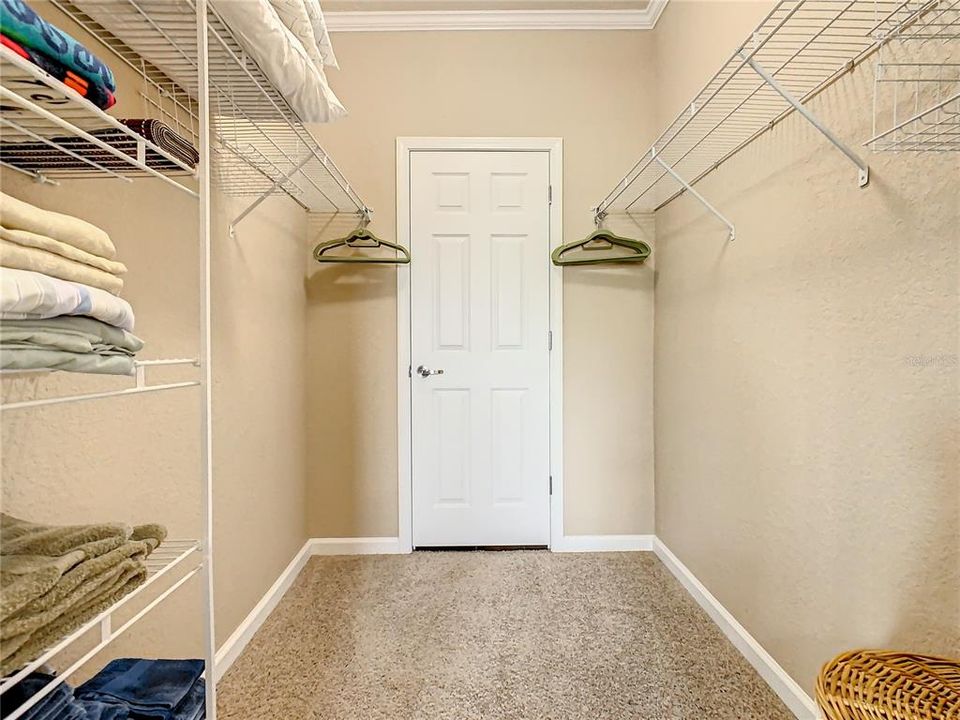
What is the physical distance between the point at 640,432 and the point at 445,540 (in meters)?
1.18

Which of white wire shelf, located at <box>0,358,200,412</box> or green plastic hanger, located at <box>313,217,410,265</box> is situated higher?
green plastic hanger, located at <box>313,217,410,265</box>

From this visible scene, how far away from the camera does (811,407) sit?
1410mm

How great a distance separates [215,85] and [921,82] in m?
1.62

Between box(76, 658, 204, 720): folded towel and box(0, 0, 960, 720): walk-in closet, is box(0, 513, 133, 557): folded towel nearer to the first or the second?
box(0, 0, 960, 720): walk-in closet

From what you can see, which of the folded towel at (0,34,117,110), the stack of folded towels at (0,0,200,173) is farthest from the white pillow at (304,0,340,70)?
the folded towel at (0,34,117,110)

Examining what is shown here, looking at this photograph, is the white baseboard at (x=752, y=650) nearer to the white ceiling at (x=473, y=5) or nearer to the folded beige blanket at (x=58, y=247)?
the folded beige blanket at (x=58, y=247)

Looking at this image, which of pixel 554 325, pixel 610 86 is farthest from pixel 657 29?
pixel 554 325

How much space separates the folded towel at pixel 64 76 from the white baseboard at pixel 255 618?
5.35 feet

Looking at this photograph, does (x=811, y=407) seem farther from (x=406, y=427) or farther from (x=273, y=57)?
(x=406, y=427)

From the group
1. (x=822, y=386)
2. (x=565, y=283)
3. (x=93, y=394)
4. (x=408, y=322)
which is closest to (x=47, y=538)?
(x=93, y=394)

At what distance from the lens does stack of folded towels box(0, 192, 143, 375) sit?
635mm

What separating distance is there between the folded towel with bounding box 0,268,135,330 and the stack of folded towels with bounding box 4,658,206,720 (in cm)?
59

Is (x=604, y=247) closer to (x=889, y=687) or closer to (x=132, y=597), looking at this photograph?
(x=889, y=687)

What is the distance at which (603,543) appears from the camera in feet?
8.71
